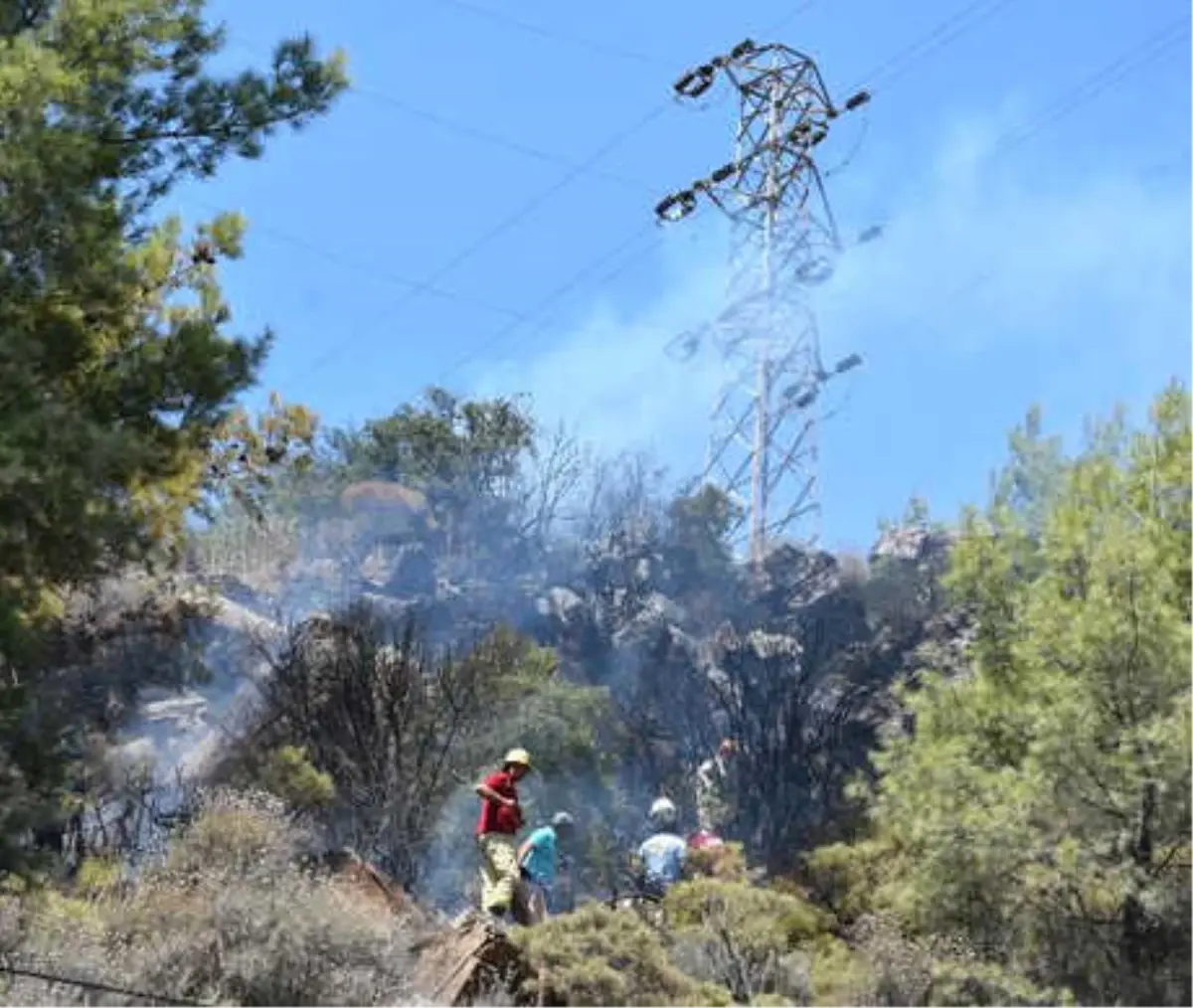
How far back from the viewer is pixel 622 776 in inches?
1021

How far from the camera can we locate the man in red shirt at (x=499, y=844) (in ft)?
41.1

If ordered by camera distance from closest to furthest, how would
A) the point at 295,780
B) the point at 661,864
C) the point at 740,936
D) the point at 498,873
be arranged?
the point at 498,873 → the point at 740,936 → the point at 661,864 → the point at 295,780

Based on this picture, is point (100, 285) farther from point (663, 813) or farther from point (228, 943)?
point (663, 813)

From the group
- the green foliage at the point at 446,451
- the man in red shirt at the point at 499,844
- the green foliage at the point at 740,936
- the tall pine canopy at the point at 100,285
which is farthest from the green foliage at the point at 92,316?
the green foliage at the point at 446,451

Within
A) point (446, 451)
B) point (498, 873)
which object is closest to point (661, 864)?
point (498, 873)

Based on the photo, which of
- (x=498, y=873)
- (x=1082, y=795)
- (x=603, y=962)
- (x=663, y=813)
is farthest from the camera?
(x=663, y=813)

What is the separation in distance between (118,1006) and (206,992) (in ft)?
2.33

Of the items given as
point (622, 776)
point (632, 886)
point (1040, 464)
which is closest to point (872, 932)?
point (632, 886)

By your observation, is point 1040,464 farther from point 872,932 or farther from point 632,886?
point 872,932

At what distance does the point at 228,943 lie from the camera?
10.1 m

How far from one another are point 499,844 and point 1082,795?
4.27 meters

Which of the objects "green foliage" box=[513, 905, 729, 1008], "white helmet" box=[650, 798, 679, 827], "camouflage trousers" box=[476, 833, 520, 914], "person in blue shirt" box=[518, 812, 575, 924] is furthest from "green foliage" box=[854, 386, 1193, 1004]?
Result: "white helmet" box=[650, 798, 679, 827]

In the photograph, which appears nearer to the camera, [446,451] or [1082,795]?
[1082,795]

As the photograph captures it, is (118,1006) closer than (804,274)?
Yes
